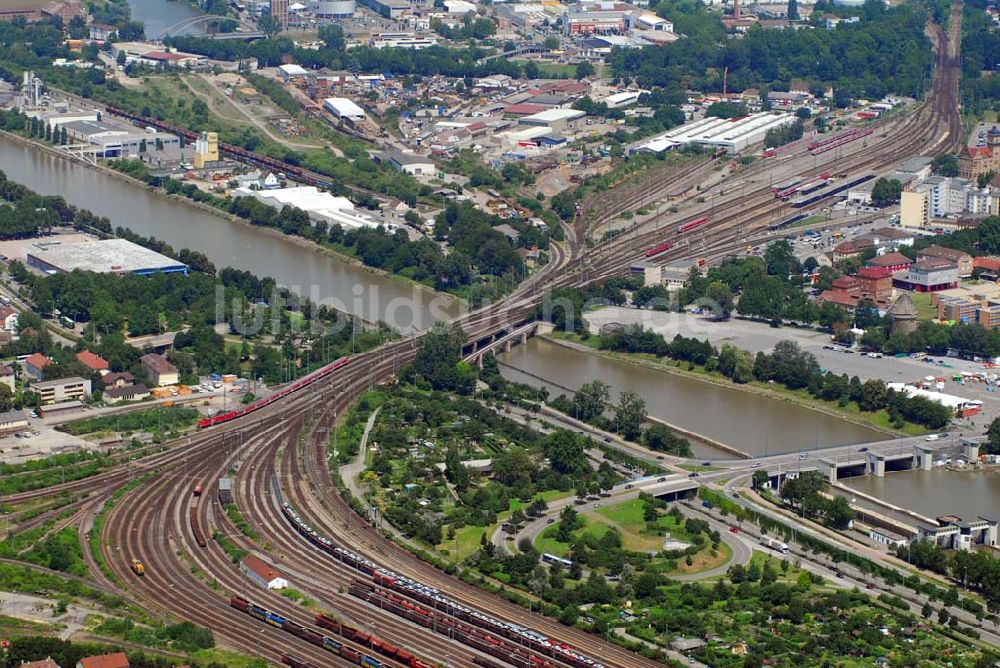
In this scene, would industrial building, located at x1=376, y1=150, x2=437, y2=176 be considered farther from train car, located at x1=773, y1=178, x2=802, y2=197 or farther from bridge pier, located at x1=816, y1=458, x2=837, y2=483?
bridge pier, located at x1=816, y1=458, x2=837, y2=483

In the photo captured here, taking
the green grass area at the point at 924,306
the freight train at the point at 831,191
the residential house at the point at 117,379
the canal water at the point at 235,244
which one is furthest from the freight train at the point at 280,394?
the freight train at the point at 831,191

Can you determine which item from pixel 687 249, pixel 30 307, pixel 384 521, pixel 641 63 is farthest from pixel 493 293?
pixel 641 63

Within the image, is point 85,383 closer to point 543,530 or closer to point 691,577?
point 543,530

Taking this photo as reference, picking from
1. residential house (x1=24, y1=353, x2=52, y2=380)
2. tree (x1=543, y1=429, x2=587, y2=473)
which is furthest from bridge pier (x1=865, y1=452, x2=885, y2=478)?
residential house (x1=24, y1=353, x2=52, y2=380)

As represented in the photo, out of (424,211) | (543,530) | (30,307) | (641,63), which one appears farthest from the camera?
(641,63)

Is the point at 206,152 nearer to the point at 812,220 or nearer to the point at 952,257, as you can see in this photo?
the point at 812,220

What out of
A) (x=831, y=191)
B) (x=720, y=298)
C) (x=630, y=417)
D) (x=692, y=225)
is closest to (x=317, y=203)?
(x=692, y=225)

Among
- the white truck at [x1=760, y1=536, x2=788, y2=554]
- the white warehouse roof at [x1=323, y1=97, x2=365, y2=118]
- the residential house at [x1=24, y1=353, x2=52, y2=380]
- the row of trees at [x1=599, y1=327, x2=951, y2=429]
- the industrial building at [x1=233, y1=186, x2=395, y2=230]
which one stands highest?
the white warehouse roof at [x1=323, y1=97, x2=365, y2=118]
